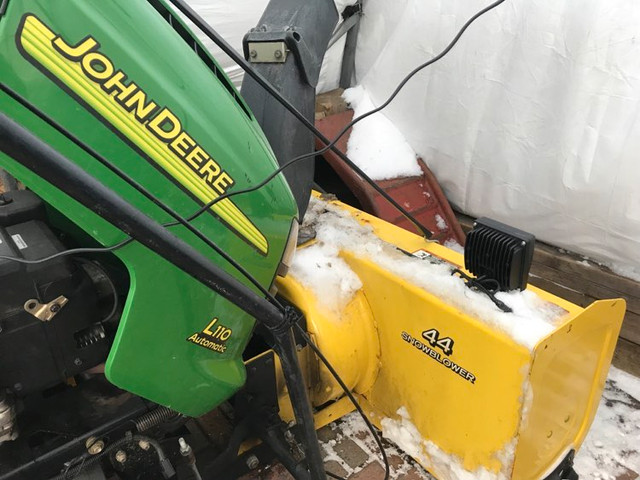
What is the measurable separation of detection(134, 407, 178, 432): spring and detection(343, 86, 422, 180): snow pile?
1.33m

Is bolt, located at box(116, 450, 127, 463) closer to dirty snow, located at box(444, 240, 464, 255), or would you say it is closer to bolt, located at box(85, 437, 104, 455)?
bolt, located at box(85, 437, 104, 455)

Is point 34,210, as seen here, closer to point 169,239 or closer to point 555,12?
point 169,239

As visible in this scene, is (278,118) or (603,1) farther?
(603,1)

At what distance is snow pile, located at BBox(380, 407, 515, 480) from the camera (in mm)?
1118

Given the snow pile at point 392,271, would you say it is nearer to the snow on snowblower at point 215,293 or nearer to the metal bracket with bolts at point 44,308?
the snow on snowblower at point 215,293

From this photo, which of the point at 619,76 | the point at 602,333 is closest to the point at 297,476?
the point at 602,333

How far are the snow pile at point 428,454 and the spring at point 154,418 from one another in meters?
0.56

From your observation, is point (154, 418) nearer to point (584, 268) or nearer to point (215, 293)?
point (215, 293)

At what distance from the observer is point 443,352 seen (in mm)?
1123

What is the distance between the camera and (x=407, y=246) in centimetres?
130

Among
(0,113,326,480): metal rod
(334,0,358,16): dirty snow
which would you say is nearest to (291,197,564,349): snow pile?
(0,113,326,480): metal rod

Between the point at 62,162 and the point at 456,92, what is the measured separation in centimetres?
170

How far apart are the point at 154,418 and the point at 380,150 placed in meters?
1.46

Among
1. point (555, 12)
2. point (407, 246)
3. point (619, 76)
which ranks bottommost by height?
point (407, 246)
